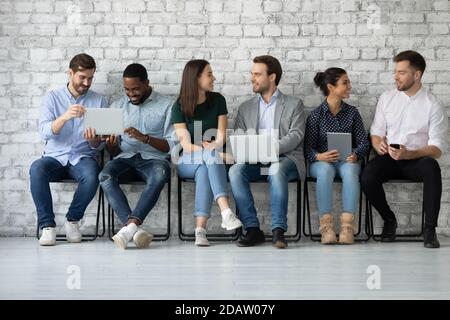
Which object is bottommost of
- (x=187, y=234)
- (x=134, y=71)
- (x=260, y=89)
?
(x=187, y=234)

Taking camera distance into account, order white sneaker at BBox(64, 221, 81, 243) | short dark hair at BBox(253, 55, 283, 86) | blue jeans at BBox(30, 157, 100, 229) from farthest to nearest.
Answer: short dark hair at BBox(253, 55, 283, 86) < white sneaker at BBox(64, 221, 81, 243) < blue jeans at BBox(30, 157, 100, 229)

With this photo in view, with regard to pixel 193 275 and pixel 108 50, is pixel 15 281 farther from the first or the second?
pixel 108 50

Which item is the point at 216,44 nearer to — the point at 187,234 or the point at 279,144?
the point at 279,144

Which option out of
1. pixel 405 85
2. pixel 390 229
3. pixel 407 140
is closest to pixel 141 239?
pixel 390 229

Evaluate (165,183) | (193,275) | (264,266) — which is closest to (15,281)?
(193,275)

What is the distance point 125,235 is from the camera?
564 cm

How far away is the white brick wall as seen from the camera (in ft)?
20.8

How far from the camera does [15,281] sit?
441 centimetres

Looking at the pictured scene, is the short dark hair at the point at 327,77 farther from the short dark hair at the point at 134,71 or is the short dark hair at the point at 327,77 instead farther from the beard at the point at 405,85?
the short dark hair at the point at 134,71

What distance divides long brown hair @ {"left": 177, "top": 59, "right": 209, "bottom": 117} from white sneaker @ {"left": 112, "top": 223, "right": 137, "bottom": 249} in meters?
0.91

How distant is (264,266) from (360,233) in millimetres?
1646

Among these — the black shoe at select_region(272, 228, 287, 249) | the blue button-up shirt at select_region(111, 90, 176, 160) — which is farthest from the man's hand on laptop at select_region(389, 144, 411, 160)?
the blue button-up shirt at select_region(111, 90, 176, 160)

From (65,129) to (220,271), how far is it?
6.35 ft

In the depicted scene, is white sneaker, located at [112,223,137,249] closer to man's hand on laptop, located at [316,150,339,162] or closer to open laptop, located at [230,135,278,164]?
open laptop, located at [230,135,278,164]
